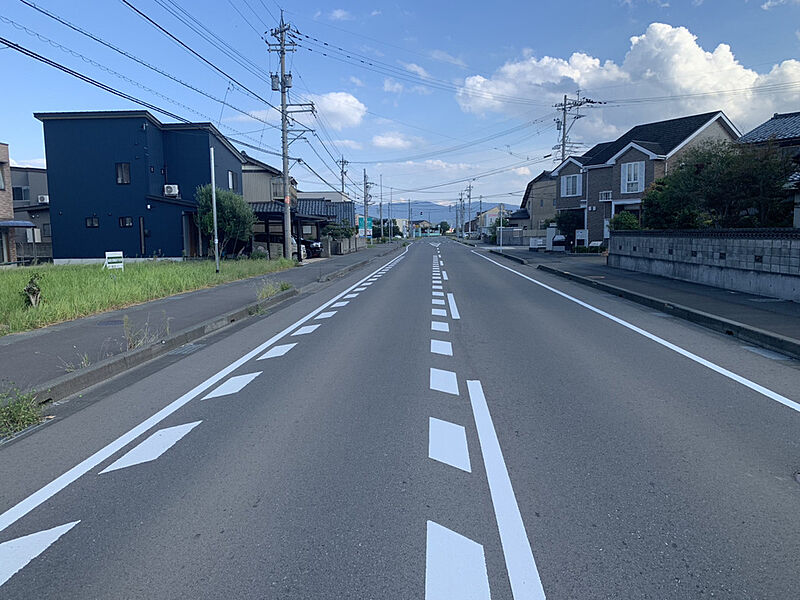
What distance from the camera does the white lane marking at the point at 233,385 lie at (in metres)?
6.33

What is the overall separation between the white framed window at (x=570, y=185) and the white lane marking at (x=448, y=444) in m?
45.6

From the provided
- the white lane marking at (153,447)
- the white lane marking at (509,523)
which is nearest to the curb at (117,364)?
the white lane marking at (153,447)

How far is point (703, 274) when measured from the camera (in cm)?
1658

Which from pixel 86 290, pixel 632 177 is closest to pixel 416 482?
pixel 86 290

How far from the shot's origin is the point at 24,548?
3.21m

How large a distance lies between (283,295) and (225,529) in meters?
12.9

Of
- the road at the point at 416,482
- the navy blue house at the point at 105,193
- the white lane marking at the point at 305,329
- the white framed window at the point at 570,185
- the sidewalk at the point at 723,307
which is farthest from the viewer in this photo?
the white framed window at the point at 570,185

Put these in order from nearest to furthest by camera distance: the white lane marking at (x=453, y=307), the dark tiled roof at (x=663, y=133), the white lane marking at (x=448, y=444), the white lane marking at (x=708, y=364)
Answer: the white lane marking at (x=448, y=444) < the white lane marking at (x=708, y=364) < the white lane marking at (x=453, y=307) < the dark tiled roof at (x=663, y=133)

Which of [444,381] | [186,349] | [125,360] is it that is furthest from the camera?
[186,349]

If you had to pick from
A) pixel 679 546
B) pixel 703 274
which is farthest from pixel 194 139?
pixel 679 546

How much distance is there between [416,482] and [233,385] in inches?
135

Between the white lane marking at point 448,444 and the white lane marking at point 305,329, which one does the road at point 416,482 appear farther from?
the white lane marking at point 305,329

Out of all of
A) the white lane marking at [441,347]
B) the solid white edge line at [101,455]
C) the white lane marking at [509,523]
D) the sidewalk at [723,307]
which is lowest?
the solid white edge line at [101,455]

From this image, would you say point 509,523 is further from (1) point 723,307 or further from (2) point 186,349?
(1) point 723,307
